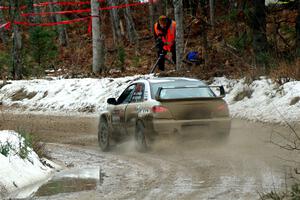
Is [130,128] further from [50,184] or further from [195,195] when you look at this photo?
[195,195]

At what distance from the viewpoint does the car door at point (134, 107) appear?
44.3 feet

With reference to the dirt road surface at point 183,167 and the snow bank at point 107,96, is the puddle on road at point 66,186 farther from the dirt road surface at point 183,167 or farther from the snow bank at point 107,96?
the snow bank at point 107,96

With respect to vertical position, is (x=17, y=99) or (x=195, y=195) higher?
(x=195, y=195)

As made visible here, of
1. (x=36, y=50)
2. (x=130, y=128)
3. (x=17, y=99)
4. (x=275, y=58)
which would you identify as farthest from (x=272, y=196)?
(x=36, y=50)

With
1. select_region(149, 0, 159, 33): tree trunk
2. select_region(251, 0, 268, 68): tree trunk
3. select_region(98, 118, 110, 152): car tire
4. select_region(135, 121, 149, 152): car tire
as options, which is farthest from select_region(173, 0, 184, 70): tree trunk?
select_region(149, 0, 159, 33): tree trunk

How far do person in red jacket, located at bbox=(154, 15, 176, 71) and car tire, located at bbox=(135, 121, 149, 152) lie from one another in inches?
431

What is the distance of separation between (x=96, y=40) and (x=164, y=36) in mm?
3654

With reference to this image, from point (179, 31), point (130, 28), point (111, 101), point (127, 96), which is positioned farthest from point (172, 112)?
point (130, 28)

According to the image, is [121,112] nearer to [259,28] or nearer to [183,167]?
[183,167]

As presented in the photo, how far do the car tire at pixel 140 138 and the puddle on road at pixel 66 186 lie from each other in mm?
3403

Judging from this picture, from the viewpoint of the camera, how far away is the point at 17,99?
26.9m

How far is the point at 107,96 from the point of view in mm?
23500

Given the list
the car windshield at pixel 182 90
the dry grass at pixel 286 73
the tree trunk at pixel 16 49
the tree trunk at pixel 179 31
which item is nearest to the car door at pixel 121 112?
the car windshield at pixel 182 90

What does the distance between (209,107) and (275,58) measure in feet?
26.8
